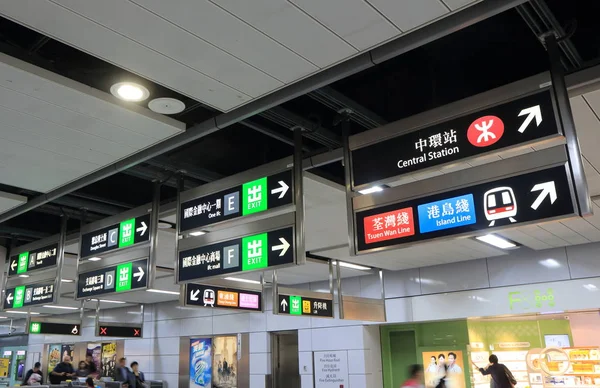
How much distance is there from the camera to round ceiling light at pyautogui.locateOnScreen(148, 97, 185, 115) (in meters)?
3.63

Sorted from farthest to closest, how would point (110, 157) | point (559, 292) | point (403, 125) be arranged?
point (559, 292), point (110, 157), point (403, 125)

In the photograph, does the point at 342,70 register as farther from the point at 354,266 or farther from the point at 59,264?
the point at 354,266

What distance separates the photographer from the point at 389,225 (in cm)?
336

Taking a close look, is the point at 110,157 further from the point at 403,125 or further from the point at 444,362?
the point at 444,362

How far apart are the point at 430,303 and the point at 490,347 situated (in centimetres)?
311

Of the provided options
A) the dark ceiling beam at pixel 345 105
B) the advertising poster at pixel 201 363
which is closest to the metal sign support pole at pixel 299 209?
the dark ceiling beam at pixel 345 105

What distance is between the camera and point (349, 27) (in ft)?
9.09

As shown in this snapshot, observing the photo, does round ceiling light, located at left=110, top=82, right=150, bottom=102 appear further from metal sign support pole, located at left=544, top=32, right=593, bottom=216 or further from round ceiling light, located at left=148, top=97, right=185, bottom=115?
metal sign support pole, located at left=544, top=32, right=593, bottom=216

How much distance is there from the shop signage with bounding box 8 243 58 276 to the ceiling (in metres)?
4.16

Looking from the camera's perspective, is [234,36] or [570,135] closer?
[570,135]

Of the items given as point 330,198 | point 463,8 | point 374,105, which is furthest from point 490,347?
point 463,8

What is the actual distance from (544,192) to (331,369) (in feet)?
29.1

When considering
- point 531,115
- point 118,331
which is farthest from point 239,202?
point 118,331

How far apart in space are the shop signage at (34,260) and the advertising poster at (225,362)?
6.66 m
